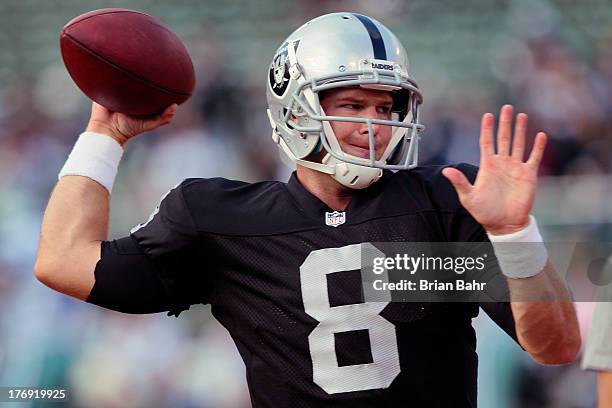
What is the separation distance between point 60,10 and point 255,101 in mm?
1902

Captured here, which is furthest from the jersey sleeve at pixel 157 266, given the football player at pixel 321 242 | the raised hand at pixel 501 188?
the raised hand at pixel 501 188

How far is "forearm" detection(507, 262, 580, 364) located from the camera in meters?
2.21

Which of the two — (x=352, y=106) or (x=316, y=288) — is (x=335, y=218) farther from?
(x=352, y=106)

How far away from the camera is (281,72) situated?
8.99ft

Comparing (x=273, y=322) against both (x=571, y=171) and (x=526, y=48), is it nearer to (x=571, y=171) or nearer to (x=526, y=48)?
(x=571, y=171)

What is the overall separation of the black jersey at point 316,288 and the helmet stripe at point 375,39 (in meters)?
0.31

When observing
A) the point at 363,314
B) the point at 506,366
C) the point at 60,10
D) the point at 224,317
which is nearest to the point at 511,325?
the point at 363,314

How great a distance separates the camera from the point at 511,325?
2336 mm

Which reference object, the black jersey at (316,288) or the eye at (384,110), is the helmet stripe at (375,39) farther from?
the black jersey at (316,288)

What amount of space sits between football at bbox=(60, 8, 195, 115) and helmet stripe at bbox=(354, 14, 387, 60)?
528 millimetres

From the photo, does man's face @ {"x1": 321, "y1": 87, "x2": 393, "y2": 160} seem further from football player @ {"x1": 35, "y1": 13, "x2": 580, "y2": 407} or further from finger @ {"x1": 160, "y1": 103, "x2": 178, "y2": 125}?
finger @ {"x1": 160, "y1": 103, "x2": 178, "y2": 125}

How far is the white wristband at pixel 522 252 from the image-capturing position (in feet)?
7.17

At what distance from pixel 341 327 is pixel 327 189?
1.28 ft

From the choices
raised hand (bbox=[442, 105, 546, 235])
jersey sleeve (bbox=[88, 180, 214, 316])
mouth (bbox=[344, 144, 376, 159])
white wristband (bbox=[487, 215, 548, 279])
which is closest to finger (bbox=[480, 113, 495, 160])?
raised hand (bbox=[442, 105, 546, 235])
